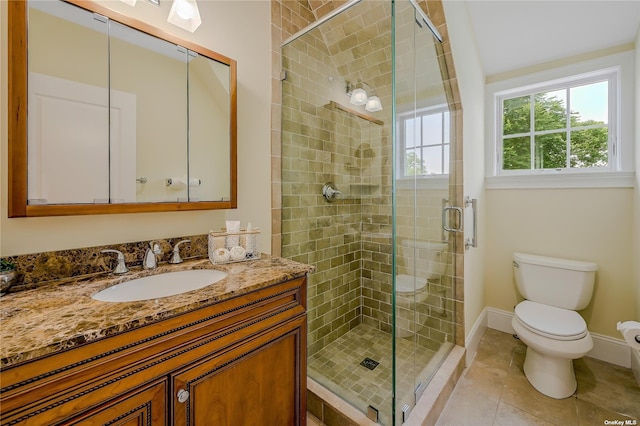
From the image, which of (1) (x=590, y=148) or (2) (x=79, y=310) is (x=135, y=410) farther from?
(1) (x=590, y=148)

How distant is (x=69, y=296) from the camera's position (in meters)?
0.85

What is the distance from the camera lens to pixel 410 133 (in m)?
1.66

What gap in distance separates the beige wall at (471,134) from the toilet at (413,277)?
0.98ft

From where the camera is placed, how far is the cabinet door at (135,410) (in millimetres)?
652

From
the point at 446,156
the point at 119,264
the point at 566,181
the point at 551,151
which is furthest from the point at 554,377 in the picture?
the point at 119,264

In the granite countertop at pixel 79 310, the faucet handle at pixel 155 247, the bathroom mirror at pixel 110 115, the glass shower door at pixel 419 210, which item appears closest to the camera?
the granite countertop at pixel 79 310

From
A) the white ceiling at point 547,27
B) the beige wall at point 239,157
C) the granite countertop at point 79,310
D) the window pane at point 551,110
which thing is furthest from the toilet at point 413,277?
the white ceiling at point 547,27

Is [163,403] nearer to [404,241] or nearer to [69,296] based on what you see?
[69,296]

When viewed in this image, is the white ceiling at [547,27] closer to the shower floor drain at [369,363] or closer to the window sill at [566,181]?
the window sill at [566,181]

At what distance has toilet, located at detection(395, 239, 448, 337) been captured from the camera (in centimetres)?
156

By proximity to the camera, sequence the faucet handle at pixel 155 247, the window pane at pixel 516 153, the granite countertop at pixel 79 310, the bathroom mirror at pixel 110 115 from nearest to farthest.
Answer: the granite countertop at pixel 79 310
the bathroom mirror at pixel 110 115
the faucet handle at pixel 155 247
the window pane at pixel 516 153

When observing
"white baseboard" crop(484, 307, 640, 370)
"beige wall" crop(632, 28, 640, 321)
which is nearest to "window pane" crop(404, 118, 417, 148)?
"beige wall" crop(632, 28, 640, 321)

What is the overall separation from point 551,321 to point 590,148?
4.50 feet

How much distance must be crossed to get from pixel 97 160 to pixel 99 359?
77 centimetres
